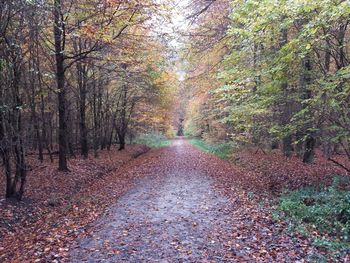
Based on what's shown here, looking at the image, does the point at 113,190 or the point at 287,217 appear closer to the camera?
the point at 287,217

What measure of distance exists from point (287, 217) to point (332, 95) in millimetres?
3776

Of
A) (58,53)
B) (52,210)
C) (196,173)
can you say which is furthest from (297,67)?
(58,53)

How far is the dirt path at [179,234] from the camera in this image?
548 cm

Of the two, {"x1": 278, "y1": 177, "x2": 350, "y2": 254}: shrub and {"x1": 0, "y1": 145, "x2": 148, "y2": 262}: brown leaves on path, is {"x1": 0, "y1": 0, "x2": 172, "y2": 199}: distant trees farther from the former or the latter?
{"x1": 278, "y1": 177, "x2": 350, "y2": 254}: shrub

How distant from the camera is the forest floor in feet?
18.3

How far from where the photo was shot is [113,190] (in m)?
11.0

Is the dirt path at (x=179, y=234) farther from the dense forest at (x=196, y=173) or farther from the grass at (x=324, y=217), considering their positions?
the grass at (x=324, y=217)

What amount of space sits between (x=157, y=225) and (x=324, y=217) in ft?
13.2

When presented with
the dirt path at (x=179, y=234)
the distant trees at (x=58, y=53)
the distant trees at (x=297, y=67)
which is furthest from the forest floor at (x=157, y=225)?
the distant trees at (x=297, y=67)

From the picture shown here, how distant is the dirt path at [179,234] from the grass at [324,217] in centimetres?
67

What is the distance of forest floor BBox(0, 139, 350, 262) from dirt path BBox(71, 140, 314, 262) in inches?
0.7

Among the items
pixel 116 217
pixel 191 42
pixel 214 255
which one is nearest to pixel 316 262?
pixel 214 255

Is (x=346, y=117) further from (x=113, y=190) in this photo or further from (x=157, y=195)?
(x=113, y=190)

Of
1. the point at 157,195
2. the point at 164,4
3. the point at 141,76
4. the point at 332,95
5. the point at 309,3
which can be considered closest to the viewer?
the point at 309,3
